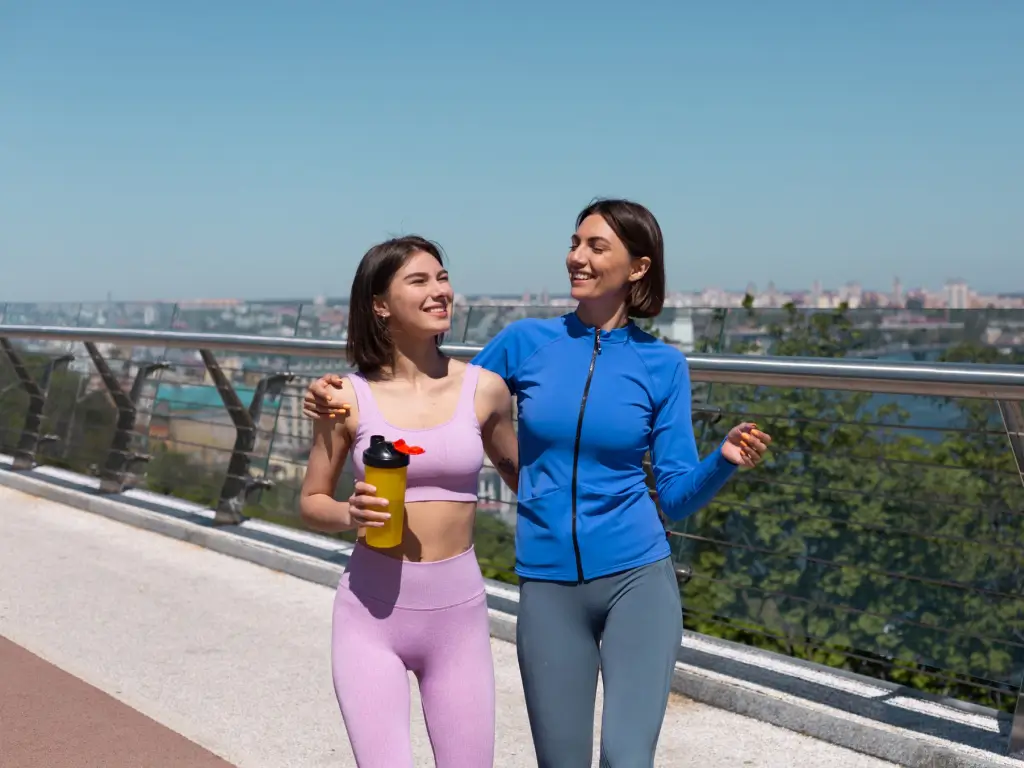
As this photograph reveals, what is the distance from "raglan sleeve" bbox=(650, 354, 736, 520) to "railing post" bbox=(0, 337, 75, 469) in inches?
320

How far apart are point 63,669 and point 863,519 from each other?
3.33m

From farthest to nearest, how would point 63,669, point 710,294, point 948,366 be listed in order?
point 710,294
point 63,669
point 948,366

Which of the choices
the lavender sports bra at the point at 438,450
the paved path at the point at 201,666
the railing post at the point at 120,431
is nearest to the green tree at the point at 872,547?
the paved path at the point at 201,666

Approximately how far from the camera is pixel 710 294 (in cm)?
2856

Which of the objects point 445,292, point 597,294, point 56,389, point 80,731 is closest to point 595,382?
point 597,294

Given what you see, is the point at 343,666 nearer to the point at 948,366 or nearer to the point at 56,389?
the point at 948,366

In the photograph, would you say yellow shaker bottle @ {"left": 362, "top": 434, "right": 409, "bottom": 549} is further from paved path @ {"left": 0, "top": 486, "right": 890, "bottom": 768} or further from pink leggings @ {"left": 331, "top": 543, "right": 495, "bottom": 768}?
paved path @ {"left": 0, "top": 486, "right": 890, "bottom": 768}

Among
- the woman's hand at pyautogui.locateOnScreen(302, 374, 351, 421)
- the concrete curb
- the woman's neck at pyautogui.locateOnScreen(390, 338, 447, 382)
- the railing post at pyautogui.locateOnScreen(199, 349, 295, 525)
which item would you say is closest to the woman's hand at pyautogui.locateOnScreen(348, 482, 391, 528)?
the woman's hand at pyautogui.locateOnScreen(302, 374, 351, 421)

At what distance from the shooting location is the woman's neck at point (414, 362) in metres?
2.98

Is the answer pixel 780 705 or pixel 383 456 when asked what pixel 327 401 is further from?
pixel 780 705

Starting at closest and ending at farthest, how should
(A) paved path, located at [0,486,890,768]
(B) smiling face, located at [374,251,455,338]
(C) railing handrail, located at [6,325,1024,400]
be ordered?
(B) smiling face, located at [374,251,455,338], (C) railing handrail, located at [6,325,1024,400], (A) paved path, located at [0,486,890,768]

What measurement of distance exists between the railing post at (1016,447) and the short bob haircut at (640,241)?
1.47 meters

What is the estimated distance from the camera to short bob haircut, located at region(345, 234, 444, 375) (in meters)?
2.96

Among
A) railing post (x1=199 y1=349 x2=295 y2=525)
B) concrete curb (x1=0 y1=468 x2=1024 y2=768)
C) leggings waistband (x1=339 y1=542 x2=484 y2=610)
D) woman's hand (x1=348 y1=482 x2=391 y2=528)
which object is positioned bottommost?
concrete curb (x1=0 y1=468 x2=1024 y2=768)
